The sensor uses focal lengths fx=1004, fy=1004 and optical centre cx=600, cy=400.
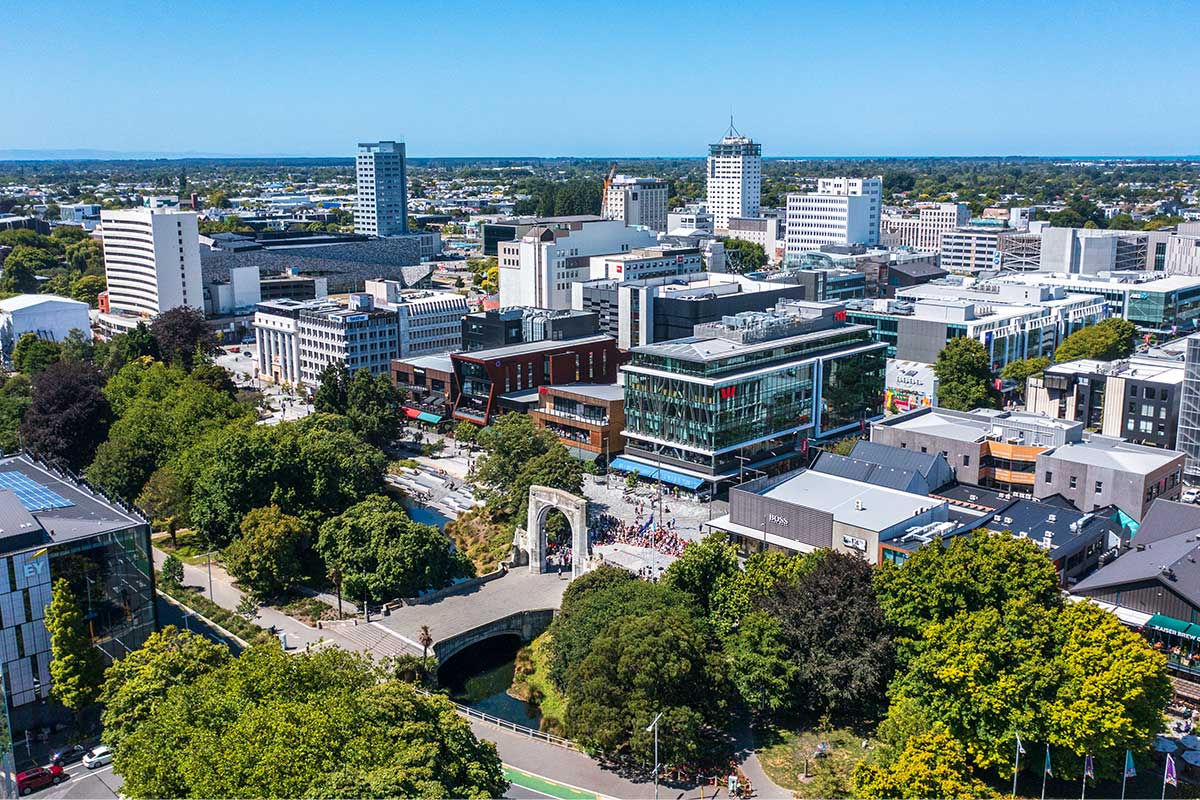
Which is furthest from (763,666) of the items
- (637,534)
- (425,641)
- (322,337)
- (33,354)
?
(33,354)

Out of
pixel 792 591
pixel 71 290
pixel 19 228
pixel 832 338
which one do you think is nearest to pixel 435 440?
pixel 832 338

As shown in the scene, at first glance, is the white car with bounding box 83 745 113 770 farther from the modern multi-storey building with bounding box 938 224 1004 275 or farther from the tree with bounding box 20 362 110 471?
the modern multi-storey building with bounding box 938 224 1004 275

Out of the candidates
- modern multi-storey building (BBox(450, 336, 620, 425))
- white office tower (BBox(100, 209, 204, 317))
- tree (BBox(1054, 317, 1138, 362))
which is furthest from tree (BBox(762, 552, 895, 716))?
white office tower (BBox(100, 209, 204, 317))

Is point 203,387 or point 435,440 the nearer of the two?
point 203,387

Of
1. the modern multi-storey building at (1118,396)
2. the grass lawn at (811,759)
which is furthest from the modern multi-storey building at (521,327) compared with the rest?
the grass lawn at (811,759)

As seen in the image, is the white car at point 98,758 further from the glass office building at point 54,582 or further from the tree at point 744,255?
the tree at point 744,255

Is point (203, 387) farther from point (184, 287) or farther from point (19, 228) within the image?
point (19, 228)

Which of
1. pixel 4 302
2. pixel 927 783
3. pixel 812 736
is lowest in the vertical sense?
pixel 812 736
